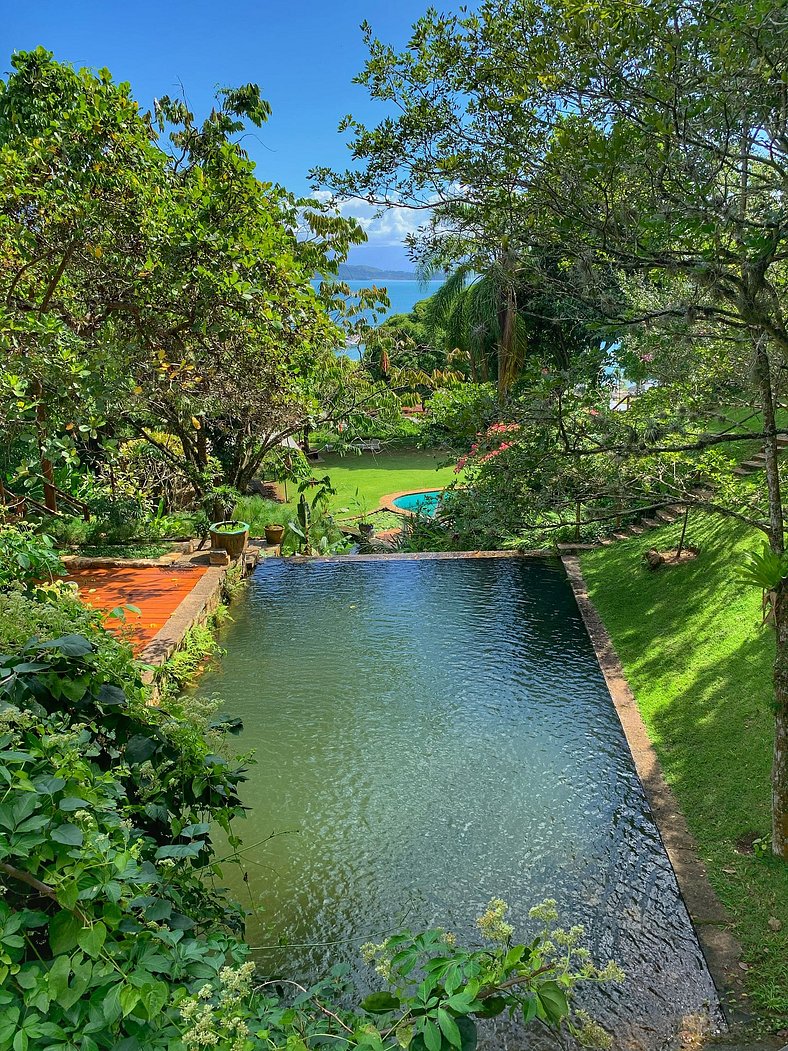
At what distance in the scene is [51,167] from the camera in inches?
206

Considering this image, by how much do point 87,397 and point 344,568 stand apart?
5437mm

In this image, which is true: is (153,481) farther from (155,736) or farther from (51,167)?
(155,736)

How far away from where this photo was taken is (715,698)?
17.9 ft

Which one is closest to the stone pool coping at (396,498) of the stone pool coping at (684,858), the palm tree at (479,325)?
the palm tree at (479,325)

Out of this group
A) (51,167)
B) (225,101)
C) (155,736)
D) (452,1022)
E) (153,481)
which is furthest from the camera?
(153,481)

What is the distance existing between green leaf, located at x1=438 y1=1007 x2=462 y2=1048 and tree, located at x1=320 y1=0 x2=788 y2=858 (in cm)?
250

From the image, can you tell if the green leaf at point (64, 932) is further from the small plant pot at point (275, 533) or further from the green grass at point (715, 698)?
the small plant pot at point (275, 533)

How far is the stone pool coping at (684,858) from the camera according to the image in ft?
10.2

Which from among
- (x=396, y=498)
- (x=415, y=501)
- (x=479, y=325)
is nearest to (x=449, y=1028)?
(x=479, y=325)

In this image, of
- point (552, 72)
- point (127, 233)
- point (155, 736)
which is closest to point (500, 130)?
point (552, 72)

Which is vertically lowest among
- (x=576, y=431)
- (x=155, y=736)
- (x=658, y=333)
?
(x=155, y=736)

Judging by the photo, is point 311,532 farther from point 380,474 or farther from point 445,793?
point 380,474

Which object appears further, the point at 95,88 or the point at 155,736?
the point at 95,88

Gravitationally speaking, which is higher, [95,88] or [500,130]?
[95,88]
